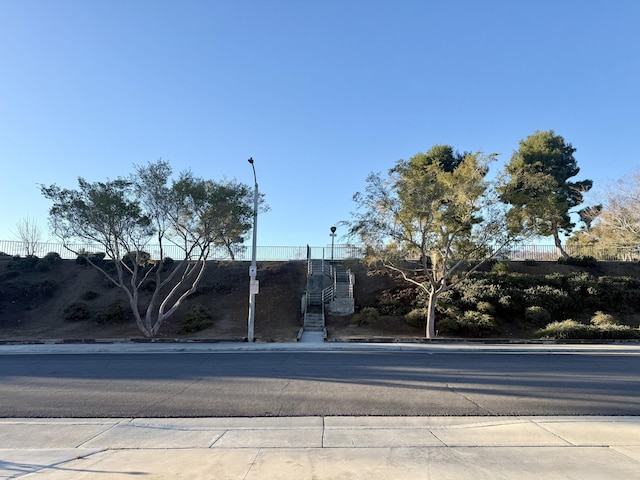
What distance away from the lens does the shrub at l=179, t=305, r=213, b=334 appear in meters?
25.3

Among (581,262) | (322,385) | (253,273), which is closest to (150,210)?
(253,273)

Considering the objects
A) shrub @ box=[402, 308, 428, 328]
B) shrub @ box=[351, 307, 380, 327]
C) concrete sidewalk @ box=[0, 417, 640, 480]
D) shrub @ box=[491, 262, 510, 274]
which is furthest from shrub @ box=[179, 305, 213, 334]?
shrub @ box=[491, 262, 510, 274]

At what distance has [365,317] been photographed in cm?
2627

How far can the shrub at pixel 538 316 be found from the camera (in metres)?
25.0

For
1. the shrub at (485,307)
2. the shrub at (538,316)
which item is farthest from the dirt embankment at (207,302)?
the shrub at (538,316)

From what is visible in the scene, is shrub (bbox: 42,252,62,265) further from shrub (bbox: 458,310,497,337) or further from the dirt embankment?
shrub (bbox: 458,310,497,337)

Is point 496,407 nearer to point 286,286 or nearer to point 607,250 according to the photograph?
point 286,286

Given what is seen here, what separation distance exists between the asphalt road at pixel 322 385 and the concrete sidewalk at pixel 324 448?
0.73 m

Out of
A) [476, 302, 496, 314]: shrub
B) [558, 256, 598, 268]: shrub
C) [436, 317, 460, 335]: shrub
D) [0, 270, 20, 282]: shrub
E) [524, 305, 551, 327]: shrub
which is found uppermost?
[558, 256, 598, 268]: shrub

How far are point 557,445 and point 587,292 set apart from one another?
26762 mm

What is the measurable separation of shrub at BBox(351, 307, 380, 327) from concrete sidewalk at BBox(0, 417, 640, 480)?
60.8ft

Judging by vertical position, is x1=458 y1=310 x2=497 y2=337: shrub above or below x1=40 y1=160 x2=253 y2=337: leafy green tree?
below

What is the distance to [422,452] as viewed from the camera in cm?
548

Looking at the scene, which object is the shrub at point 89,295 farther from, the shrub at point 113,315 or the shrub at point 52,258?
the shrub at point 52,258
